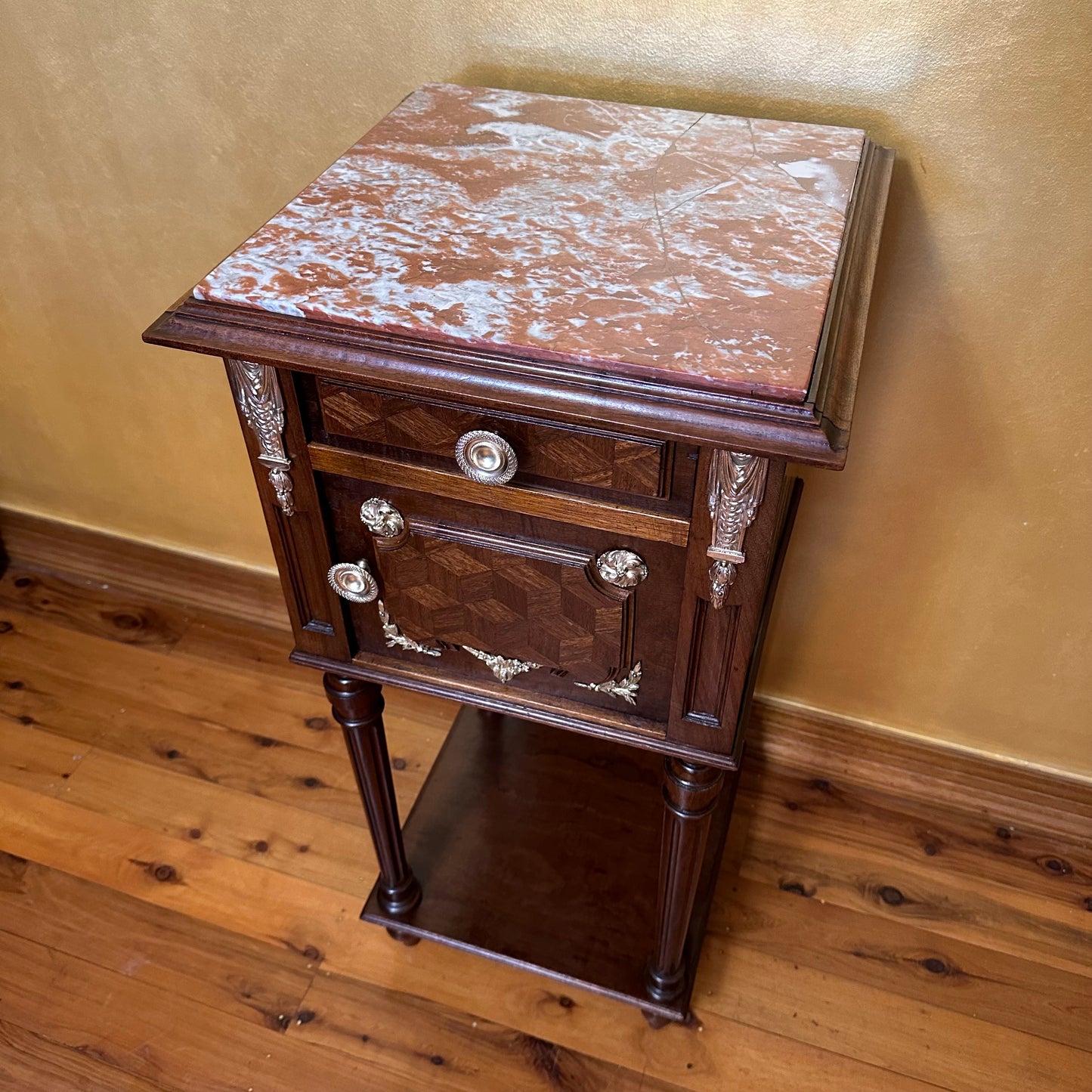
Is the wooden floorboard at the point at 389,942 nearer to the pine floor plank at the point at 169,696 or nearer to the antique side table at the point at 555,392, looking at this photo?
the pine floor plank at the point at 169,696

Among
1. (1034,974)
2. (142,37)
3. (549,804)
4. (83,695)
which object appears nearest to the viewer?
(142,37)

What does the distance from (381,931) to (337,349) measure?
889mm

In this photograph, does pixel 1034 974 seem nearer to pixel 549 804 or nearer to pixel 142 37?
pixel 549 804

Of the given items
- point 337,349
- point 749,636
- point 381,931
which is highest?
point 337,349

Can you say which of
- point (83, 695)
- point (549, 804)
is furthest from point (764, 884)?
point (83, 695)

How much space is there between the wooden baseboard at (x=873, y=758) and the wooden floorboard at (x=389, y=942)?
0.8 inches

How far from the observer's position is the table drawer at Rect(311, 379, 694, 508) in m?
0.70

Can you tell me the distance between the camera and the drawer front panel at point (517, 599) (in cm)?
78

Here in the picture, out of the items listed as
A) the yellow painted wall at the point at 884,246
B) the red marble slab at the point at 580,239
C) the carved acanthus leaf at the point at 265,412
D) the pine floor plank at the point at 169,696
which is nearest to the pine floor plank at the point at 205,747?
the pine floor plank at the point at 169,696

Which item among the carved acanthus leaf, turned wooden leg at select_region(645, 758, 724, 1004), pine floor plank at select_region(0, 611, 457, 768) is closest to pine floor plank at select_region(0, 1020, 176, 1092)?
pine floor plank at select_region(0, 611, 457, 768)

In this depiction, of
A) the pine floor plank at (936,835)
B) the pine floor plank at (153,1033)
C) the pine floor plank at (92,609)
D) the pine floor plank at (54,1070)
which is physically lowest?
the pine floor plank at (936,835)

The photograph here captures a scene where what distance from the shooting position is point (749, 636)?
0.78 meters

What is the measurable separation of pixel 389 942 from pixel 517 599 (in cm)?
68

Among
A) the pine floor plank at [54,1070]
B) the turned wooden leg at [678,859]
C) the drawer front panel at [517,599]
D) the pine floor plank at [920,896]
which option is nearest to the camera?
the drawer front panel at [517,599]
